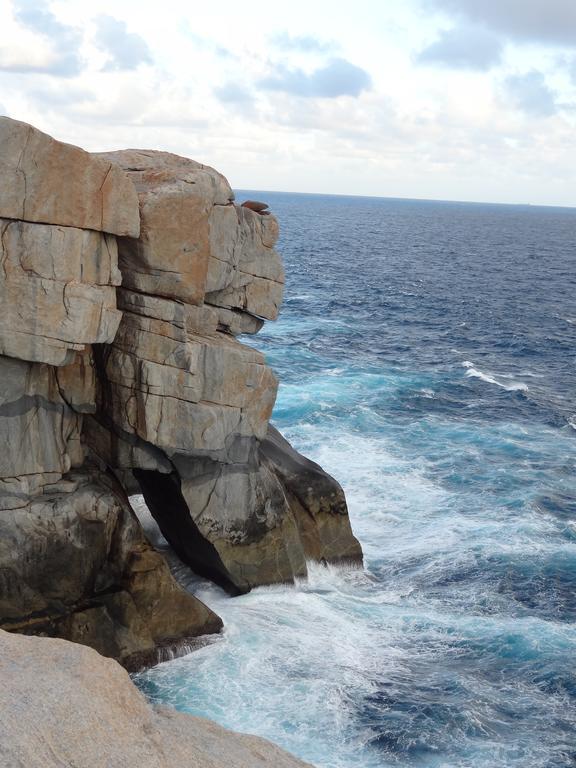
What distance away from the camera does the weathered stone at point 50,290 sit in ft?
76.8

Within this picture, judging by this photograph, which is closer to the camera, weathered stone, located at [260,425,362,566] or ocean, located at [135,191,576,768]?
ocean, located at [135,191,576,768]

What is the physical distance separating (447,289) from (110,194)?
78731 mm

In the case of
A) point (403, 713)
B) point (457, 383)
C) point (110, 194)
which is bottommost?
point (403, 713)

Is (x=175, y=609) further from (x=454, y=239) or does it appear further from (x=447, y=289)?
(x=454, y=239)

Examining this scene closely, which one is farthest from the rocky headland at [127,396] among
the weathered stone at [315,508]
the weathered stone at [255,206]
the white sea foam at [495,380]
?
the white sea foam at [495,380]

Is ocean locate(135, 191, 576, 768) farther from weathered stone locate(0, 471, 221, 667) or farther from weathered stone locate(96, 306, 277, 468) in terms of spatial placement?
weathered stone locate(96, 306, 277, 468)

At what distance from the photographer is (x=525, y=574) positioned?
32.4 metres

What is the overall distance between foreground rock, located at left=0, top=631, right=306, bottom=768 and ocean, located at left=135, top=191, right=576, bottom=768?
26.7 feet

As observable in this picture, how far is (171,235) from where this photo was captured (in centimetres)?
2589

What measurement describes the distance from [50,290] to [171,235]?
13.3 feet

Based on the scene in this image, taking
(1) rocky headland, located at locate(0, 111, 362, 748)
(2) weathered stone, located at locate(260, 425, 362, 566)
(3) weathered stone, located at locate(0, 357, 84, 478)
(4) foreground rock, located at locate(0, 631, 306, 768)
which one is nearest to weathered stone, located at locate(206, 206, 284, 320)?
(1) rocky headland, located at locate(0, 111, 362, 748)

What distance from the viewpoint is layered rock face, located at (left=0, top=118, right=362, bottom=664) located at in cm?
2373

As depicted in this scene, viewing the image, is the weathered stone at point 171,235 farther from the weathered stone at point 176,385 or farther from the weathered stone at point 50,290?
the weathered stone at point 50,290

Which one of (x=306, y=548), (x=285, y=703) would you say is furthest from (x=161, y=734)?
(x=306, y=548)
